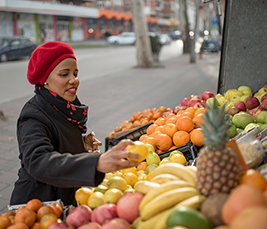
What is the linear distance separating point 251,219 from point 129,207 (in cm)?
70

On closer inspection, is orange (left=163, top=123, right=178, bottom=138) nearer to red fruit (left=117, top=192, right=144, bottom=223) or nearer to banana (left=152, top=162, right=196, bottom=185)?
banana (left=152, top=162, right=196, bottom=185)

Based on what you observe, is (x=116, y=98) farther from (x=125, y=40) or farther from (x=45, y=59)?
(x=125, y=40)

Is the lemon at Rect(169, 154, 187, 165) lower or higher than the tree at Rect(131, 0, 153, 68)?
lower

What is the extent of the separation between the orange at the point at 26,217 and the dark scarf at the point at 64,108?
2.54ft

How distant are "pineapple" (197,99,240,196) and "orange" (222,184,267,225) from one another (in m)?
0.13

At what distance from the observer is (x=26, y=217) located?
1617 millimetres

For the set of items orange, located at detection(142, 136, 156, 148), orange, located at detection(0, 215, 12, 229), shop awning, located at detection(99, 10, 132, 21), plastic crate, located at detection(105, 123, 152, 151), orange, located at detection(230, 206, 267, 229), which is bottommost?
plastic crate, located at detection(105, 123, 152, 151)

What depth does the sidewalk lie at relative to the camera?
4.96 meters

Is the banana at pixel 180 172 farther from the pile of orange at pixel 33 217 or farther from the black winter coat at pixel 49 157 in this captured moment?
the pile of orange at pixel 33 217

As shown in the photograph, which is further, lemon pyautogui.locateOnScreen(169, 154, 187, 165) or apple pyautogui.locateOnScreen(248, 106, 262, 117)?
apple pyautogui.locateOnScreen(248, 106, 262, 117)

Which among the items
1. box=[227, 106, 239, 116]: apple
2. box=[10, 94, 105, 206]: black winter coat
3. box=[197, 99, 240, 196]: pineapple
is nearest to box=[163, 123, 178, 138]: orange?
box=[227, 106, 239, 116]: apple

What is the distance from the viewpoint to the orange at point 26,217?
161 centimetres

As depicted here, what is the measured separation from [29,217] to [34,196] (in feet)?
1.39

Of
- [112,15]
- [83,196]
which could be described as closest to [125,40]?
[112,15]
